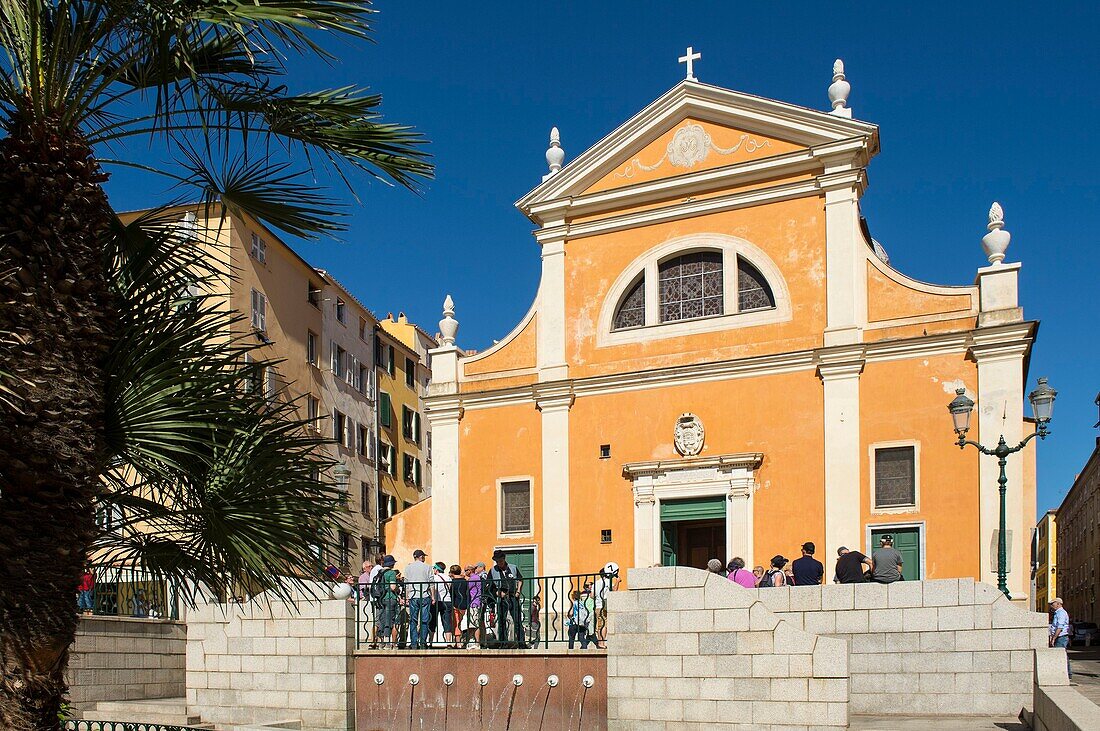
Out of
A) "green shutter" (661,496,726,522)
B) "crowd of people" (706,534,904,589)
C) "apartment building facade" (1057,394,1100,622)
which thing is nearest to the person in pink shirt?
"crowd of people" (706,534,904,589)

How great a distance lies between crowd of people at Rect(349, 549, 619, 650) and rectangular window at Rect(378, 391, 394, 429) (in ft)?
83.4

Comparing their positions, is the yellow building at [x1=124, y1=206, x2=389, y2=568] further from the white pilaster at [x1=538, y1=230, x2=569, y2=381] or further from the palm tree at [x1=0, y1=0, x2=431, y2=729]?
the palm tree at [x1=0, y1=0, x2=431, y2=729]

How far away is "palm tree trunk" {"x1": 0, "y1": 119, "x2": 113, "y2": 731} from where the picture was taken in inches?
275

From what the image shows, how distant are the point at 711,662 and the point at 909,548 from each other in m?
7.40

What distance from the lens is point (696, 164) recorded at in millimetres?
23609

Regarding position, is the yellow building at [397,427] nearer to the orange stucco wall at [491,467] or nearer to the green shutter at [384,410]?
the green shutter at [384,410]

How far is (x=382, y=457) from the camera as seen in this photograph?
140 feet

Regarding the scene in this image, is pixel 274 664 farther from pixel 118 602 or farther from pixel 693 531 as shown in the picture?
pixel 693 531

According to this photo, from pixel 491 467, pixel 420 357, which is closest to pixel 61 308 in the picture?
pixel 491 467

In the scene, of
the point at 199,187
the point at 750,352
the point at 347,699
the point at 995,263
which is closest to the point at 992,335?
the point at 995,263

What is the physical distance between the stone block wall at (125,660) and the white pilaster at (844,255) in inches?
509

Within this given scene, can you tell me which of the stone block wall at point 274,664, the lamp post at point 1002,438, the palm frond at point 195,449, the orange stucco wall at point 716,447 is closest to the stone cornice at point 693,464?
the orange stucco wall at point 716,447

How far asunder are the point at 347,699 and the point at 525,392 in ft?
29.9

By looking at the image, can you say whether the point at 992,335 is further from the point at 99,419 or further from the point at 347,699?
the point at 99,419
